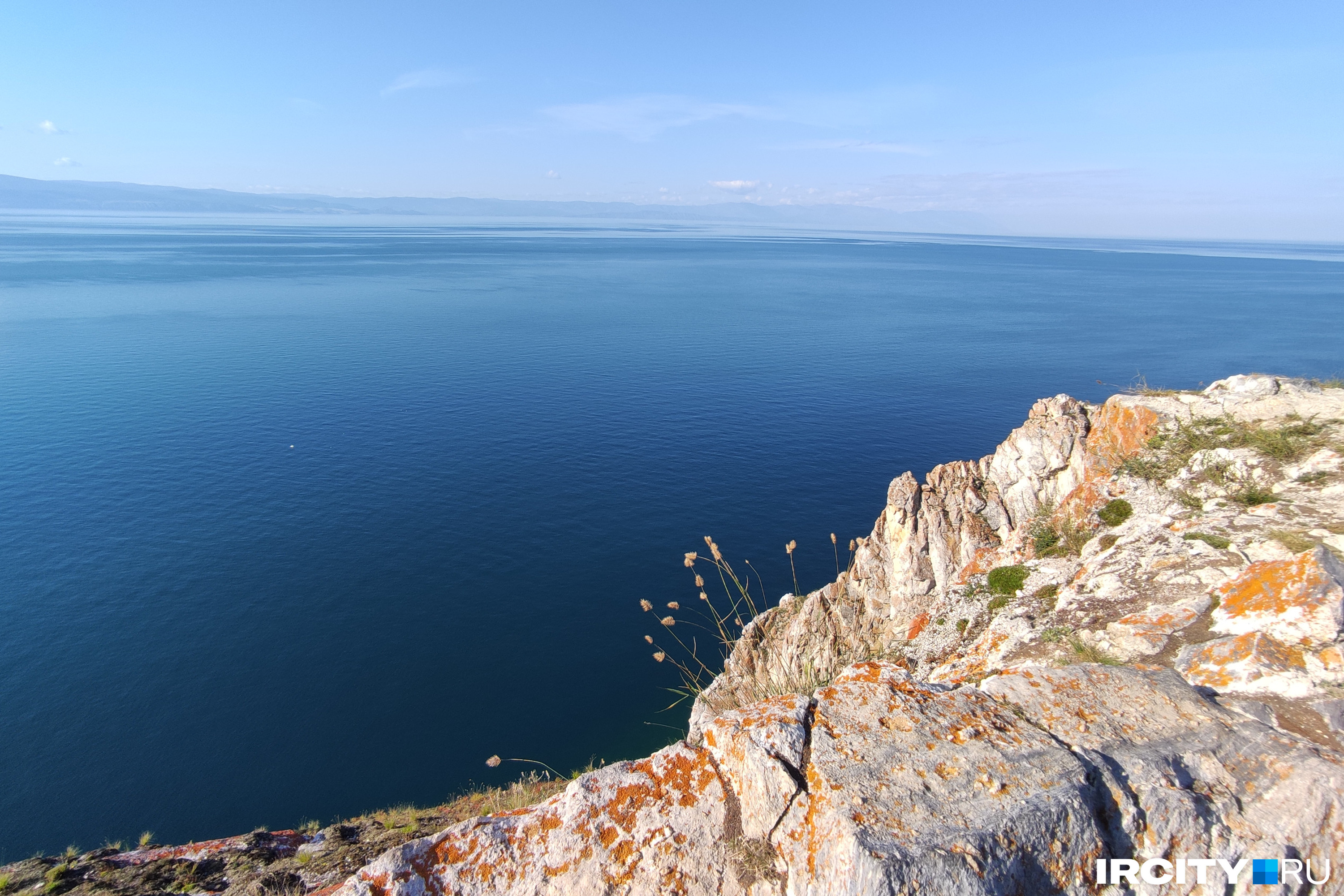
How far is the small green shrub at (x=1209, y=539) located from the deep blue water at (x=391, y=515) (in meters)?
31.7

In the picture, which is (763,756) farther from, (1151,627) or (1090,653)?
(1151,627)

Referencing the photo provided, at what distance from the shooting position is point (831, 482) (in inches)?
2557

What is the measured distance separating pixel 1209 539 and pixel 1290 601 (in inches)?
112

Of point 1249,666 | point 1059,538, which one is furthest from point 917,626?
point 1249,666

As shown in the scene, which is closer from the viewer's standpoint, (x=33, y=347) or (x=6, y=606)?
(x=6, y=606)

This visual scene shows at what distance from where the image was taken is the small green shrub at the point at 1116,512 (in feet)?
45.5

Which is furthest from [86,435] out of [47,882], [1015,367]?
[1015,367]

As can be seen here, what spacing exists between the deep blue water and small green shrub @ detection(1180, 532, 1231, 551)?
31737 mm

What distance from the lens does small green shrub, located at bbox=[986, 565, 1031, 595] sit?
13.6m

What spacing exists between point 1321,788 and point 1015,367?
115 metres

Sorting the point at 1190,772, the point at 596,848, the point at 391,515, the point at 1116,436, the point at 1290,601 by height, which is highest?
the point at 1290,601

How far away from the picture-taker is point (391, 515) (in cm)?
5791

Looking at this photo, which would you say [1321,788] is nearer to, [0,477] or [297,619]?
[297,619]

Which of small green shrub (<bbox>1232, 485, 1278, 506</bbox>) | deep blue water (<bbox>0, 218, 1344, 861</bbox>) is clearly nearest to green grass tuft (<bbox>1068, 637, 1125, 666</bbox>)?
small green shrub (<bbox>1232, 485, 1278, 506</bbox>)
